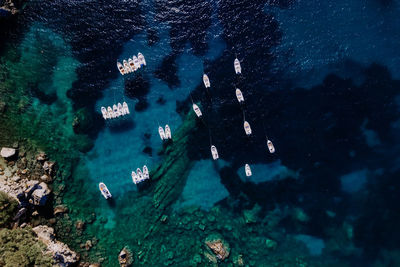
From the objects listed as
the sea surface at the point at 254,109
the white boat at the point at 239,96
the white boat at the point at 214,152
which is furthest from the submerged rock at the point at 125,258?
the white boat at the point at 239,96

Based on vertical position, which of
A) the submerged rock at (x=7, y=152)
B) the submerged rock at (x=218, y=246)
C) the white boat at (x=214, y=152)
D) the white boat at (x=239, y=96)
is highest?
the submerged rock at (x=7, y=152)

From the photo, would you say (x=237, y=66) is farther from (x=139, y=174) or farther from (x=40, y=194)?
(x=40, y=194)

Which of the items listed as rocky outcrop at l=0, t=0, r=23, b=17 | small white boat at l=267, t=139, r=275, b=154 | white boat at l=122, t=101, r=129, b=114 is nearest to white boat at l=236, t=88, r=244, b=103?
small white boat at l=267, t=139, r=275, b=154

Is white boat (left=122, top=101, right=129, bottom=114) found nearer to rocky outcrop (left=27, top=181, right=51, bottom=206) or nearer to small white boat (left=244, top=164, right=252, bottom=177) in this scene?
rocky outcrop (left=27, top=181, right=51, bottom=206)

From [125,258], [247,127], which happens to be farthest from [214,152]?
[125,258]

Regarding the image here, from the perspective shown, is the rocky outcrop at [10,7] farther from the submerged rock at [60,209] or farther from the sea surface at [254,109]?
the submerged rock at [60,209]

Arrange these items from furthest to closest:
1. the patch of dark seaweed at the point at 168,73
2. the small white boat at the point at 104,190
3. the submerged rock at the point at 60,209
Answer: the patch of dark seaweed at the point at 168,73 < the small white boat at the point at 104,190 < the submerged rock at the point at 60,209
